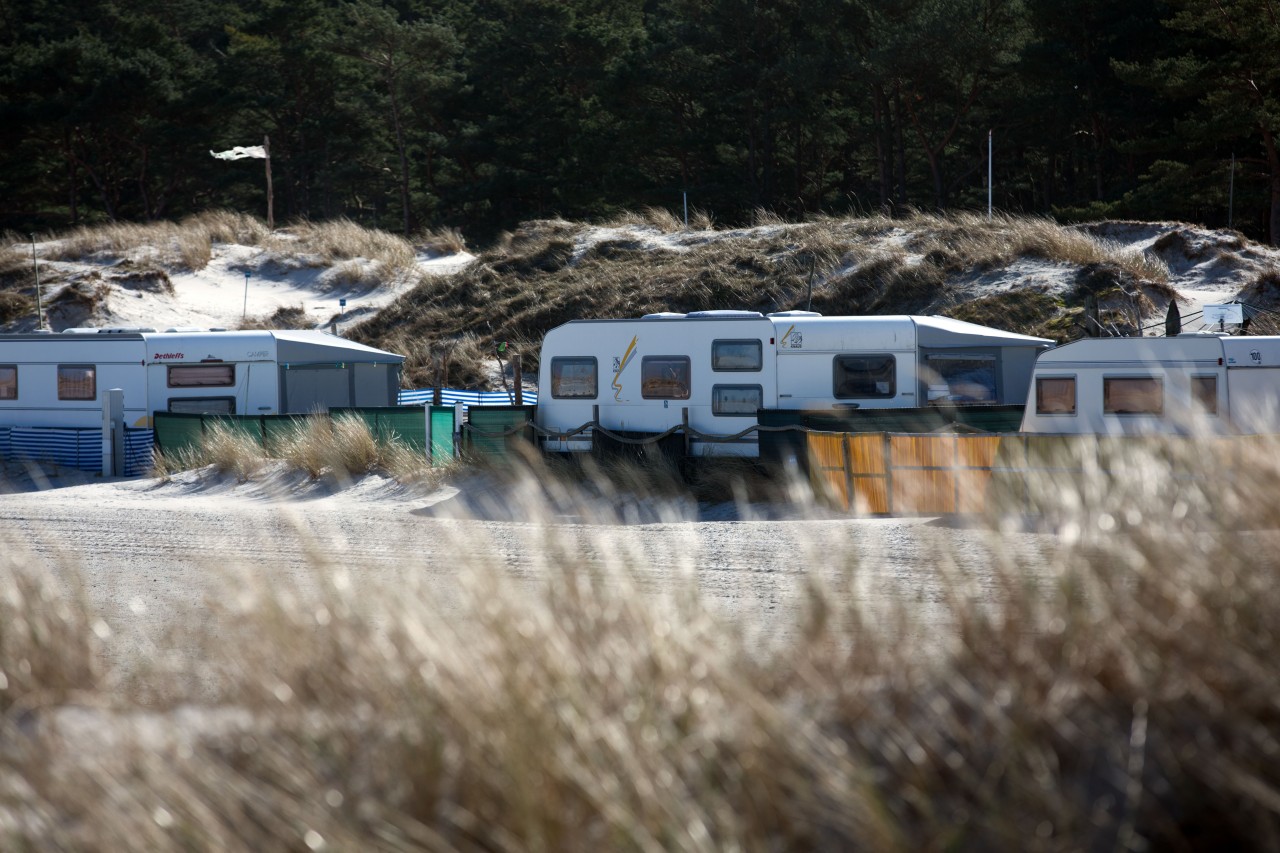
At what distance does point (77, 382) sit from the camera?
21234 mm

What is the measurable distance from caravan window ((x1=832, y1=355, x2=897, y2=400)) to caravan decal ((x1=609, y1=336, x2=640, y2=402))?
2675mm

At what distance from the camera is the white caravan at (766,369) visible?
650 inches

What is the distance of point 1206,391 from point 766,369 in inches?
206

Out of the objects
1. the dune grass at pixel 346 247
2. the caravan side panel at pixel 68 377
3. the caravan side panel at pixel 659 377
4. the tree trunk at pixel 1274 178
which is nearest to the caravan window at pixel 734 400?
the caravan side panel at pixel 659 377

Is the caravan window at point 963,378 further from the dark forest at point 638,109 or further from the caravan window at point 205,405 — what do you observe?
the dark forest at point 638,109

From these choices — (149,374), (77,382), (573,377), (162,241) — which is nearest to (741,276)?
(573,377)

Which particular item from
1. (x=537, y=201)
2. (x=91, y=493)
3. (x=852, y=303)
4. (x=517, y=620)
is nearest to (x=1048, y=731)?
(x=517, y=620)

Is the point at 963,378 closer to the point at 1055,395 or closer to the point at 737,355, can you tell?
the point at 1055,395


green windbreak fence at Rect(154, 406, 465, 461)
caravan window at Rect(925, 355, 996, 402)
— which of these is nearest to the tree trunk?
caravan window at Rect(925, 355, 996, 402)

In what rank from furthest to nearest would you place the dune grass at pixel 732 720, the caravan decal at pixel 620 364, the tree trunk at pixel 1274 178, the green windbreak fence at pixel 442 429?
the tree trunk at pixel 1274 178 < the green windbreak fence at pixel 442 429 < the caravan decal at pixel 620 364 < the dune grass at pixel 732 720

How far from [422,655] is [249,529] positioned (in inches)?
419

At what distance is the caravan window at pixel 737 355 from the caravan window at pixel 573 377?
5.62 ft

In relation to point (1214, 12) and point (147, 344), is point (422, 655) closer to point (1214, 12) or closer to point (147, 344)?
point (147, 344)

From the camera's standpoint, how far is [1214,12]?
104 ft
